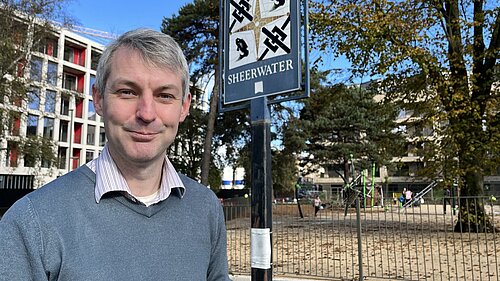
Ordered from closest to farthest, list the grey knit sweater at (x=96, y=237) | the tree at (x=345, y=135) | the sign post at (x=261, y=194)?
the grey knit sweater at (x=96, y=237) → the sign post at (x=261, y=194) → the tree at (x=345, y=135)

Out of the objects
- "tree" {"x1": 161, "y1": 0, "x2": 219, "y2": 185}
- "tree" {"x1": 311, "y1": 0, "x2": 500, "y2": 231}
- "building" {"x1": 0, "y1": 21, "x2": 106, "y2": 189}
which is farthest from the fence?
"building" {"x1": 0, "y1": 21, "x2": 106, "y2": 189}

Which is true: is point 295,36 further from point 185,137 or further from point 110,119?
point 185,137

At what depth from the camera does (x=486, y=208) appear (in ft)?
26.6

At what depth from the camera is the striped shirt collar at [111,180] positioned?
1.28 meters

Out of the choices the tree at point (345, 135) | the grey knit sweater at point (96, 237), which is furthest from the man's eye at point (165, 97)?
the tree at point (345, 135)

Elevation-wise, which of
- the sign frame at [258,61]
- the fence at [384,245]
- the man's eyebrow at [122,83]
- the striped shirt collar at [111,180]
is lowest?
the fence at [384,245]

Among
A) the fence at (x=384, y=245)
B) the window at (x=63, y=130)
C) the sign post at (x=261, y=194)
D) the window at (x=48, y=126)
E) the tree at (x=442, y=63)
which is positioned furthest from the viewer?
the window at (x=63, y=130)

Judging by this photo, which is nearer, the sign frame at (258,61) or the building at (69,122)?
the sign frame at (258,61)

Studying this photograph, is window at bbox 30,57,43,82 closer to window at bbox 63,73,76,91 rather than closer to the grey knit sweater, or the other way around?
the grey knit sweater

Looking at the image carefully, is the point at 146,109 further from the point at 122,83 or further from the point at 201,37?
the point at 201,37

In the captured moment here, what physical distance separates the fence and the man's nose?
19.9 feet

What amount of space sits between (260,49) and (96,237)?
7.46ft

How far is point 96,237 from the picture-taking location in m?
1.22

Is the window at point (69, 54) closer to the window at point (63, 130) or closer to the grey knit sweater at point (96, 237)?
the window at point (63, 130)
